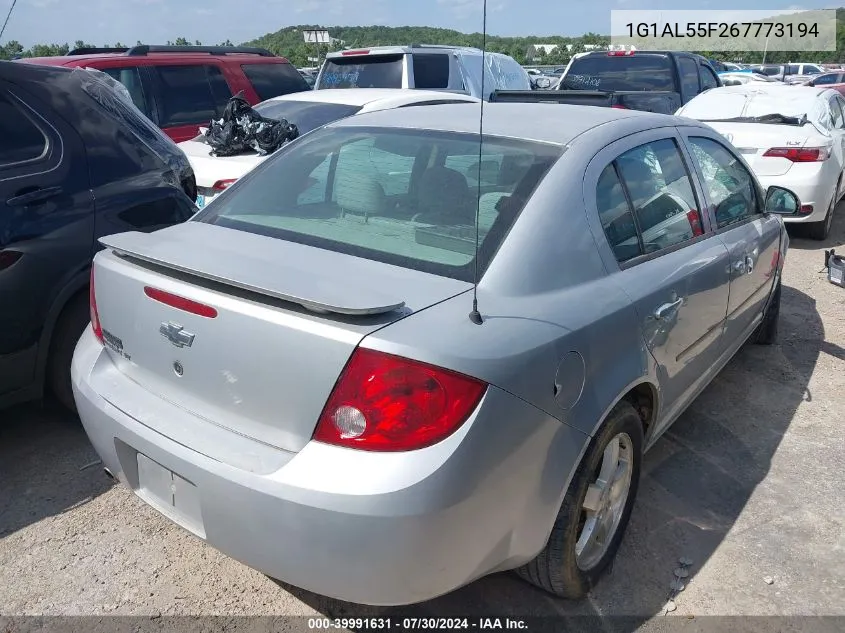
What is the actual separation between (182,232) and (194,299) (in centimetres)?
62

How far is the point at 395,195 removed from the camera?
2623 millimetres

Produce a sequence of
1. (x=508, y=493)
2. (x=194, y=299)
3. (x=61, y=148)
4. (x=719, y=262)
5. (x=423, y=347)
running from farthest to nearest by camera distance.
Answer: (x=61, y=148), (x=719, y=262), (x=194, y=299), (x=508, y=493), (x=423, y=347)

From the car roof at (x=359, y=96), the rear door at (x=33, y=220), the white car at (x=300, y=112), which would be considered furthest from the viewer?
the car roof at (x=359, y=96)

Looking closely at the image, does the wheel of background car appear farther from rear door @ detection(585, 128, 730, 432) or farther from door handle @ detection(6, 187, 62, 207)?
door handle @ detection(6, 187, 62, 207)

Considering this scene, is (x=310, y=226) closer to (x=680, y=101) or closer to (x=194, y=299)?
(x=194, y=299)

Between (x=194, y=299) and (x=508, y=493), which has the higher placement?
(x=194, y=299)

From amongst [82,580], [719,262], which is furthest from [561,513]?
[82,580]

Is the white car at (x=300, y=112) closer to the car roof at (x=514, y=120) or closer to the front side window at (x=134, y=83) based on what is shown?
Answer: the front side window at (x=134, y=83)

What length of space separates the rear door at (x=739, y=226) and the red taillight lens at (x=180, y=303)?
2299 millimetres

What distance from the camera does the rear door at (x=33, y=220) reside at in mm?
3062

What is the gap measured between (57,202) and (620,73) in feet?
29.2

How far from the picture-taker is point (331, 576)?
1.86 meters

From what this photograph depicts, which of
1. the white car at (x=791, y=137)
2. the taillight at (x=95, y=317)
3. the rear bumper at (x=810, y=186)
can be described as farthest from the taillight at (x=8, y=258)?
the rear bumper at (x=810, y=186)

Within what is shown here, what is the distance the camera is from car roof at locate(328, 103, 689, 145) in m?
2.67
